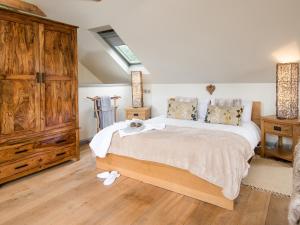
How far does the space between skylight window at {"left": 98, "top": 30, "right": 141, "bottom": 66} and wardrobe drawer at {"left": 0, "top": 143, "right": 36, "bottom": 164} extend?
2526 mm

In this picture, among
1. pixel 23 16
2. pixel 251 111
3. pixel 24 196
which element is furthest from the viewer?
pixel 251 111

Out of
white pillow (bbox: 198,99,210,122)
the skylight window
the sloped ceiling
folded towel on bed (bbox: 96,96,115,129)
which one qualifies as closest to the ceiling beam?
the sloped ceiling

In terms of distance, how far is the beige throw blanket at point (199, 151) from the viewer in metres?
2.15

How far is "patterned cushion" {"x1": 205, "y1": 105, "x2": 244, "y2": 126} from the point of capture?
3429 mm

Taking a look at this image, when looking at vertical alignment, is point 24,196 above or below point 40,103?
below

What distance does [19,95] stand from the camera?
9.09 feet

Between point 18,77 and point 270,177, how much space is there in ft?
10.8

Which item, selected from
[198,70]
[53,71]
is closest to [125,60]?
[198,70]

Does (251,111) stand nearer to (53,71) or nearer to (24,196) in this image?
(53,71)

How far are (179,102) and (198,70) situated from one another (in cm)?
71

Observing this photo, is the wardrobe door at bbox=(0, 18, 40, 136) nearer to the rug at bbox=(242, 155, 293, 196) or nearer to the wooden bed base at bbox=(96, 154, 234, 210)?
the wooden bed base at bbox=(96, 154, 234, 210)

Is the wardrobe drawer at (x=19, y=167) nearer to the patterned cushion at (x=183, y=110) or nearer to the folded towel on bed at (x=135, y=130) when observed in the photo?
the folded towel on bed at (x=135, y=130)

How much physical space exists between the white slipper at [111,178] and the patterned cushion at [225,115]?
65.8 inches

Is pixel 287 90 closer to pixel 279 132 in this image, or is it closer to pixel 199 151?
pixel 279 132
